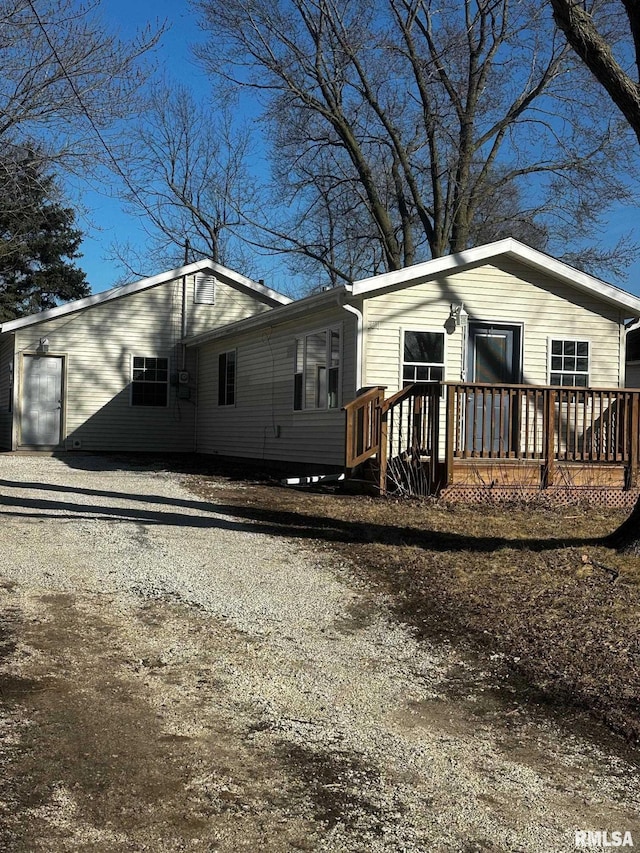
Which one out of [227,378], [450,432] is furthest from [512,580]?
[227,378]

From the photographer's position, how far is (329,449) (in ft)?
43.4

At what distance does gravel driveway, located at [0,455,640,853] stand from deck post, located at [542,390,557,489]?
17.7 feet

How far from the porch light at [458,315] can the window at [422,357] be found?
11.1 inches

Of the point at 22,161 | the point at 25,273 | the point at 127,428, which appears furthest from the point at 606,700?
the point at 25,273

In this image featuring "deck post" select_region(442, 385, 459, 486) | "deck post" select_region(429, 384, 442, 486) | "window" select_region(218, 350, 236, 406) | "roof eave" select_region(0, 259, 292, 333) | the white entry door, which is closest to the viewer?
"deck post" select_region(442, 385, 459, 486)

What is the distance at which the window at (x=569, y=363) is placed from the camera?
1334cm

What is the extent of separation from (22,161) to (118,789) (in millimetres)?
12633

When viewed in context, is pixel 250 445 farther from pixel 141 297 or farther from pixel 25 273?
pixel 25 273

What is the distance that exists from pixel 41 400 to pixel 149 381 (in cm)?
242


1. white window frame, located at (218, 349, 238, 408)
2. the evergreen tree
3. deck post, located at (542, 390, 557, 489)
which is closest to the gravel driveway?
deck post, located at (542, 390, 557, 489)

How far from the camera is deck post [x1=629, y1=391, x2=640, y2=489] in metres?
11.2

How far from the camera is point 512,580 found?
6.30m

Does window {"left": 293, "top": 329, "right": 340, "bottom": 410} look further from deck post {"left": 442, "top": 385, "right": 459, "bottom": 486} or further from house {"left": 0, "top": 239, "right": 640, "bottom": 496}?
deck post {"left": 442, "top": 385, "right": 459, "bottom": 486}

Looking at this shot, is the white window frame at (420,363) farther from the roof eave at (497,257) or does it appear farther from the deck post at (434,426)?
the deck post at (434,426)
